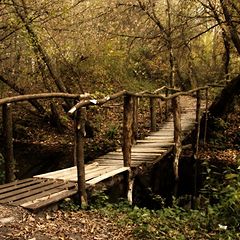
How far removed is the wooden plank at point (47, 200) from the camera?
16.4ft

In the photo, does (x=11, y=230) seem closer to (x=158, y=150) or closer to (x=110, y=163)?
(x=110, y=163)

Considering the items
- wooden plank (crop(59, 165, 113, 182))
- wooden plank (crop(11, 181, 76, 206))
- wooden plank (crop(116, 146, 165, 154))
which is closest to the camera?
wooden plank (crop(11, 181, 76, 206))

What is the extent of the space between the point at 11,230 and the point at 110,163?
462 centimetres

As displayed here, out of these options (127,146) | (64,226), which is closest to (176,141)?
(127,146)

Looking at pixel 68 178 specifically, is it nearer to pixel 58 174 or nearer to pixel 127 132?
pixel 58 174

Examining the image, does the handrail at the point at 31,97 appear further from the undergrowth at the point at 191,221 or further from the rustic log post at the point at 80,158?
the undergrowth at the point at 191,221

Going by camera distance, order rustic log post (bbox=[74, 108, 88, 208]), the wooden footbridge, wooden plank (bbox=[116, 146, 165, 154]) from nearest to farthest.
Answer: the wooden footbridge → rustic log post (bbox=[74, 108, 88, 208]) → wooden plank (bbox=[116, 146, 165, 154])

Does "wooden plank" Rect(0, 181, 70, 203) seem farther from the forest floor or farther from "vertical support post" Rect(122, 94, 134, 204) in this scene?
"vertical support post" Rect(122, 94, 134, 204)

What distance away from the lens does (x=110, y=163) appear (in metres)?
8.80

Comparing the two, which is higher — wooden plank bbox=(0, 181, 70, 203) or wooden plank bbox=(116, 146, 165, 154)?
wooden plank bbox=(0, 181, 70, 203)

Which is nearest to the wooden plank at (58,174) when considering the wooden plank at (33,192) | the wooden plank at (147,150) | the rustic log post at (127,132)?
the wooden plank at (33,192)

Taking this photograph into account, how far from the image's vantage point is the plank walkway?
5332 millimetres

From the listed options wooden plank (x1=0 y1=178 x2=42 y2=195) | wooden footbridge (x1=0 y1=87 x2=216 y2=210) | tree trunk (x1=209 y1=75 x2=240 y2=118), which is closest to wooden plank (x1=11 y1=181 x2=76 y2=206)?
wooden footbridge (x1=0 y1=87 x2=216 y2=210)

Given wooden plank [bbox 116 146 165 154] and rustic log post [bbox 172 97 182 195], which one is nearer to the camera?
wooden plank [bbox 116 146 165 154]
